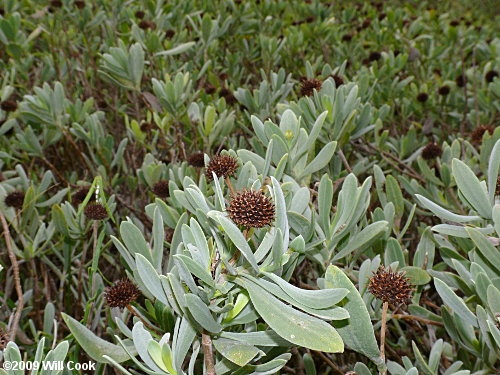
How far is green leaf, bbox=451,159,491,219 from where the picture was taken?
2.93 ft

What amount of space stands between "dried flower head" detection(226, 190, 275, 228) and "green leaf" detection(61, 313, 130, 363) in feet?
0.92

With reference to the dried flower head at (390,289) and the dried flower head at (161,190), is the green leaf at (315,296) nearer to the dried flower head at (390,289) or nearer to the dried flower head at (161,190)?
the dried flower head at (390,289)

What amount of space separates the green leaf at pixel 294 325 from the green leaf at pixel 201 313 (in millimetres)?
65

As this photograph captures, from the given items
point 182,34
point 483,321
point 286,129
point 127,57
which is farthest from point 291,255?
point 182,34

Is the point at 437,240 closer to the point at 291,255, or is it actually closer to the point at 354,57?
the point at 291,255

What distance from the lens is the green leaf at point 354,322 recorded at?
2.40 feet

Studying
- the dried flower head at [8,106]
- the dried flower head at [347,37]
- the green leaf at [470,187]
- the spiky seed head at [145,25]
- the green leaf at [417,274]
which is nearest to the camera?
the green leaf at [470,187]

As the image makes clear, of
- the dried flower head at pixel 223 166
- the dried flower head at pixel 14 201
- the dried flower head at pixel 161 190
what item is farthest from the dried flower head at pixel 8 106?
the dried flower head at pixel 223 166

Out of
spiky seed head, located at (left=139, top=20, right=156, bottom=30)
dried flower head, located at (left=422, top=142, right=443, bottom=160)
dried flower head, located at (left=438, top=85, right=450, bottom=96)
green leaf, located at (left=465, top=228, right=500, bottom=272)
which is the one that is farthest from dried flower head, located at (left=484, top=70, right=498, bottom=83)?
green leaf, located at (left=465, top=228, right=500, bottom=272)

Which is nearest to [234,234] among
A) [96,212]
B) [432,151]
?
[96,212]

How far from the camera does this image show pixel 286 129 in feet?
3.90

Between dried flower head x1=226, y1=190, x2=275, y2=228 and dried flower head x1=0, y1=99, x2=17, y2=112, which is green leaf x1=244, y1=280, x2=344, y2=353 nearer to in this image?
dried flower head x1=226, y1=190, x2=275, y2=228

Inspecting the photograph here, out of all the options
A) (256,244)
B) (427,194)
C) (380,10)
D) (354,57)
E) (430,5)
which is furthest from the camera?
(430,5)

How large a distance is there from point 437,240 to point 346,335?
0.46 meters
